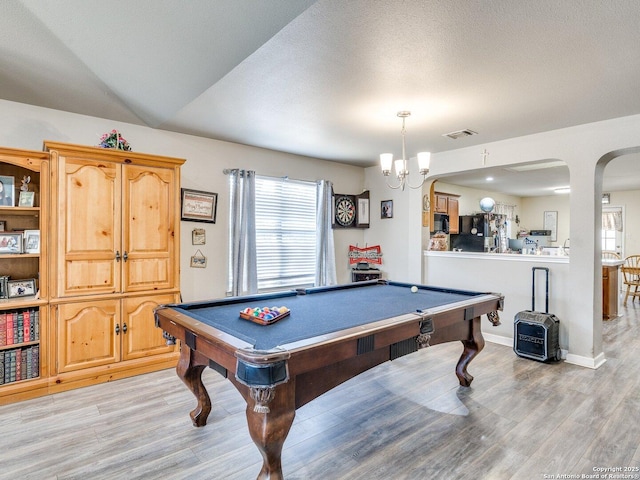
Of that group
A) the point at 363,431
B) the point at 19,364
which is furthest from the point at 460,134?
the point at 19,364

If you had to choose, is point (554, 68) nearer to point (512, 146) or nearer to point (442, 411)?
point (512, 146)

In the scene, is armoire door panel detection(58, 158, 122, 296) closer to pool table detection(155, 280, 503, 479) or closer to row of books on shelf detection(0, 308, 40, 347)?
row of books on shelf detection(0, 308, 40, 347)

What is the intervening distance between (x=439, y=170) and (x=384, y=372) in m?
2.74

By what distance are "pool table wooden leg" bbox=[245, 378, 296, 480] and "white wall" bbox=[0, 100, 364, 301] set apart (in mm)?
2638

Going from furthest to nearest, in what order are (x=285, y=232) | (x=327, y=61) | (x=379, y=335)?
(x=285, y=232) → (x=327, y=61) → (x=379, y=335)

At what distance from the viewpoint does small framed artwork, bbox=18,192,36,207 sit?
289cm

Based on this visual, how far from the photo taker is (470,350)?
9.80 ft

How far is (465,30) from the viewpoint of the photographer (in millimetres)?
1873

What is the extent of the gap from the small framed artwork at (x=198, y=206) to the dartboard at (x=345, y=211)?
1.92 meters

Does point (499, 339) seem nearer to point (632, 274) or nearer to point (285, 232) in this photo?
point (285, 232)

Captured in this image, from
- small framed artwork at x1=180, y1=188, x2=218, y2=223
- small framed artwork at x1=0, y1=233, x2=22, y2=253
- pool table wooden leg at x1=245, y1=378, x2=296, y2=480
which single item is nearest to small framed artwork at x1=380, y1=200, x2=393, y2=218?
small framed artwork at x1=180, y1=188, x2=218, y2=223

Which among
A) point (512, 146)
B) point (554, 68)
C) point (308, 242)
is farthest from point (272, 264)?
point (554, 68)

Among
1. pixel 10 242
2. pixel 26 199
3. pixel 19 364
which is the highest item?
pixel 26 199

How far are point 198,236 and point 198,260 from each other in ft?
0.90
